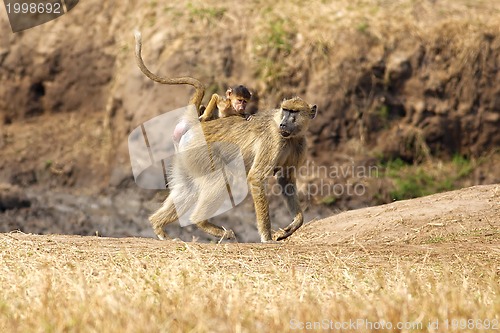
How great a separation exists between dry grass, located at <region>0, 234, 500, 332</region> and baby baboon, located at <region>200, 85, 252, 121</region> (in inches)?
75.4

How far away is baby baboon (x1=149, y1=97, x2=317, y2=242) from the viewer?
942 centimetres

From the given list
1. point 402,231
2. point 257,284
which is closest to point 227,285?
point 257,284

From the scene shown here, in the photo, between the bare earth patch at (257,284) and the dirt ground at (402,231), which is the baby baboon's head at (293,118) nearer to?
the dirt ground at (402,231)

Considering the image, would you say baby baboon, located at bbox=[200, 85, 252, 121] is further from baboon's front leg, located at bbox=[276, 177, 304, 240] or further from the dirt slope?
the dirt slope

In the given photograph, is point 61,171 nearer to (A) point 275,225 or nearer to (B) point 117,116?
(B) point 117,116

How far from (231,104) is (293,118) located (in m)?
0.77

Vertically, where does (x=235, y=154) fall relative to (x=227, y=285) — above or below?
below

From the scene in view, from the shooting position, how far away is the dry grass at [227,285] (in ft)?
17.0

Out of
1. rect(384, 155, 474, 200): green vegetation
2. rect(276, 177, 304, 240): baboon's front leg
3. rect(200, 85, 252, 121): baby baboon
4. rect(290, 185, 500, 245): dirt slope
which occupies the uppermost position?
rect(200, 85, 252, 121): baby baboon

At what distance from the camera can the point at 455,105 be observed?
1591 centimetres

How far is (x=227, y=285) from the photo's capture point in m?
6.33

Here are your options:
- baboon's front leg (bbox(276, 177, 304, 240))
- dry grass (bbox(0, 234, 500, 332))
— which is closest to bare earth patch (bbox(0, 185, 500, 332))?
dry grass (bbox(0, 234, 500, 332))

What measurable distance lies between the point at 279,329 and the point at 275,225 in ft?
29.9

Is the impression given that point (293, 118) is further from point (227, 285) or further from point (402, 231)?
point (227, 285)
